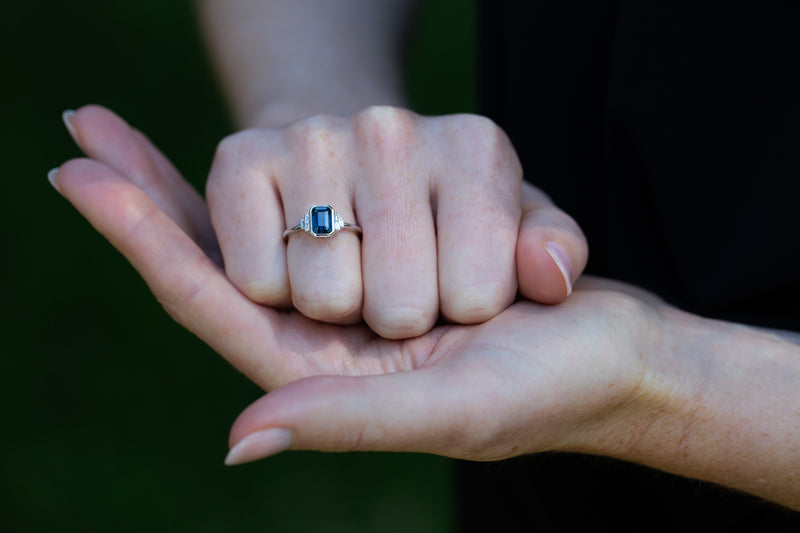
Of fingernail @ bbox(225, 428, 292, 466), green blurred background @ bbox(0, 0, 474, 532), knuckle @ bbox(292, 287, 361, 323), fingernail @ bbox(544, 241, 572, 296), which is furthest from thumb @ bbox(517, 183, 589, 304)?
green blurred background @ bbox(0, 0, 474, 532)

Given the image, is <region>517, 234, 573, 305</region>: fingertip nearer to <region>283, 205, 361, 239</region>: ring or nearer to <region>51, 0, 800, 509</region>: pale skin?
<region>51, 0, 800, 509</region>: pale skin

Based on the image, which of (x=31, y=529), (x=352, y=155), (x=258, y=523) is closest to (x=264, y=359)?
(x=352, y=155)

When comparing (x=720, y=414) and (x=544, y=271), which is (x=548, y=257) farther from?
(x=720, y=414)

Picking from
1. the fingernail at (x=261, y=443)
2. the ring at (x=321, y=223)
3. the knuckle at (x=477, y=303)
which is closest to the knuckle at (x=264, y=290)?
the ring at (x=321, y=223)

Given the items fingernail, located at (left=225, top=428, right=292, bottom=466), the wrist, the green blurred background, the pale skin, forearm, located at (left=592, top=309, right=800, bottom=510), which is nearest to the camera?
fingernail, located at (left=225, top=428, right=292, bottom=466)

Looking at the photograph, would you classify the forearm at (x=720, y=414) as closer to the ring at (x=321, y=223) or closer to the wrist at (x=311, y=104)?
the ring at (x=321, y=223)

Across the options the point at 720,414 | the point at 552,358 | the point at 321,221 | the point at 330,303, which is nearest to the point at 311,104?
the point at 321,221

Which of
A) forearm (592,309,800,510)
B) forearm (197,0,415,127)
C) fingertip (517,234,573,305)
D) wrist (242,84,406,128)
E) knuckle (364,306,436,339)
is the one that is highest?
forearm (197,0,415,127)
